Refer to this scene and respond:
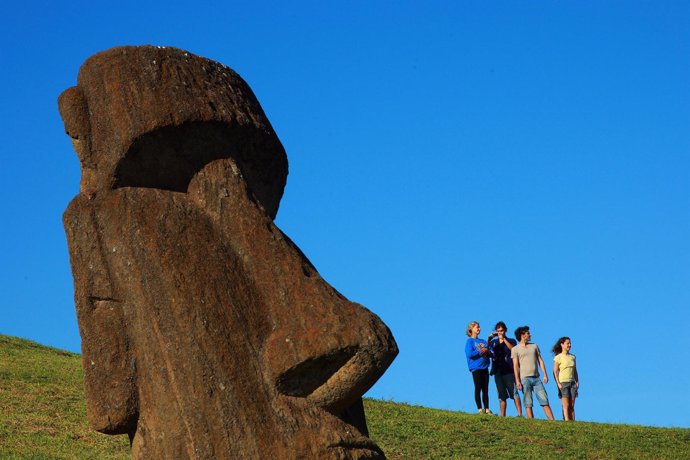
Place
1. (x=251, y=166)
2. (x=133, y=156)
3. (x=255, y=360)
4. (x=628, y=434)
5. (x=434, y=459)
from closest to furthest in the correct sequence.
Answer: (x=255, y=360) < (x=133, y=156) < (x=251, y=166) < (x=434, y=459) < (x=628, y=434)

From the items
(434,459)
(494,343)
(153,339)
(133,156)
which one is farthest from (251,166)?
(494,343)

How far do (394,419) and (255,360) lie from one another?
10.8m

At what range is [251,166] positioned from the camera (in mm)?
7188

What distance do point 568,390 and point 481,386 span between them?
50.7 inches

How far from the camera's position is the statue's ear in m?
6.97

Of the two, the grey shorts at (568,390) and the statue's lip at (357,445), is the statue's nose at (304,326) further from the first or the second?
the grey shorts at (568,390)

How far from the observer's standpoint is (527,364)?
15.9m

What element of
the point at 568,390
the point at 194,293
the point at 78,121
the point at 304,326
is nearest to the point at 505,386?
the point at 568,390

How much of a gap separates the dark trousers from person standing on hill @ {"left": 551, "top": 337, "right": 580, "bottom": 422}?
3.39 feet

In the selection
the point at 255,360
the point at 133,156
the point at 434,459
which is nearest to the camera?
the point at 255,360

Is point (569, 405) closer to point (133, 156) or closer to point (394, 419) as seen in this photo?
point (394, 419)

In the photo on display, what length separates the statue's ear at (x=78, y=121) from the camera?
6.97 metres

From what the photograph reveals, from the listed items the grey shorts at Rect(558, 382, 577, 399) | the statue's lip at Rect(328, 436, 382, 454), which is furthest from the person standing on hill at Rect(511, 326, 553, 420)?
the statue's lip at Rect(328, 436, 382, 454)

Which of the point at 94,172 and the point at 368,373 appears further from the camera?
the point at 94,172
